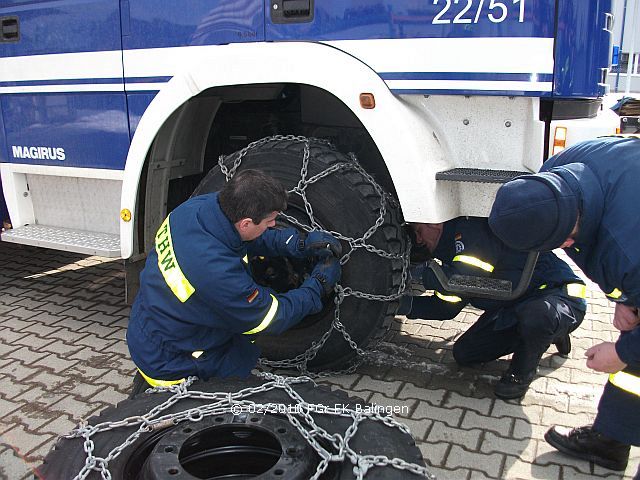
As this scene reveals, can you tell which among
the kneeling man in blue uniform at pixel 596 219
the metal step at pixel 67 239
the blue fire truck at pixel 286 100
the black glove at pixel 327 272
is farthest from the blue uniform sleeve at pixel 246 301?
the metal step at pixel 67 239

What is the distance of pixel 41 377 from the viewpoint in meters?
3.41

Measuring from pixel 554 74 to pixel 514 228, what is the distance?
0.85 m

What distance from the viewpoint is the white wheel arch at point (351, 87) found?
266cm

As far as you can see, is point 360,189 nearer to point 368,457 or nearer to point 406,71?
point 406,71

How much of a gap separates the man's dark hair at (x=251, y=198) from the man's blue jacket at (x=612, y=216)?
3.29ft

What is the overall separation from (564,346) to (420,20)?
1.95 metres

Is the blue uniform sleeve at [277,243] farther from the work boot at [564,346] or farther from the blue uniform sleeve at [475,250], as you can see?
the work boot at [564,346]

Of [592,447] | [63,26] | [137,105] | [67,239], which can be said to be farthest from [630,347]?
[63,26]

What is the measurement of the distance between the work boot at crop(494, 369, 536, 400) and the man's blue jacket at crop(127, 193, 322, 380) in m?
1.12

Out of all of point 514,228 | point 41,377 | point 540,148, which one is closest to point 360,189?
point 540,148

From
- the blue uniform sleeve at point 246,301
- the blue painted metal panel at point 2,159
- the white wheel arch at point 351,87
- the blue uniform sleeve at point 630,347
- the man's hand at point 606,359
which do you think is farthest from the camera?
the blue painted metal panel at point 2,159

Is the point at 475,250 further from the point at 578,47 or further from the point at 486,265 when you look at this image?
the point at 578,47

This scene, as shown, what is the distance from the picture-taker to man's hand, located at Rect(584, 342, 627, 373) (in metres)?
2.21

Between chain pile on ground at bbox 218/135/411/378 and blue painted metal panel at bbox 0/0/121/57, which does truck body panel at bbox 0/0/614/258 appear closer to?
blue painted metal panel at bbox 0/0/121/57
